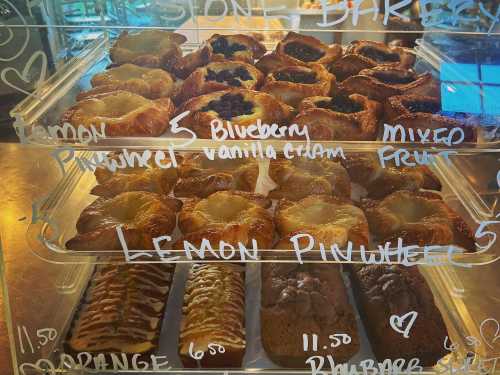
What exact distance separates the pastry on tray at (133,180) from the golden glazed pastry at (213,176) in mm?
55

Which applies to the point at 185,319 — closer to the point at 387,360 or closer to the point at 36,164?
the point at 387,360

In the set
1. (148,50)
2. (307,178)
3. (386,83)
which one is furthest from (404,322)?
(148,50)

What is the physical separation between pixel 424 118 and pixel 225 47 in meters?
0.85

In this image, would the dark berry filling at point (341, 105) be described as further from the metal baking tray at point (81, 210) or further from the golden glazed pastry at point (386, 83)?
the metal baking tray at point (81, 210)

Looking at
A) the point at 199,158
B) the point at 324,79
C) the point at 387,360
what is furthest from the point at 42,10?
the point at 387,360

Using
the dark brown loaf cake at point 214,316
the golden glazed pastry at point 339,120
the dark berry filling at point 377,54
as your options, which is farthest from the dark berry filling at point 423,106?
the dark brown loaf cake at point 214,316

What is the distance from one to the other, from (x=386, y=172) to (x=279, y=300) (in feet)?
2.17

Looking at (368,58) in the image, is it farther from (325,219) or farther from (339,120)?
(325,219)

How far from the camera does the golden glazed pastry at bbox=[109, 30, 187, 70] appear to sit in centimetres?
183

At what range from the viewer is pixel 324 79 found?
182cm

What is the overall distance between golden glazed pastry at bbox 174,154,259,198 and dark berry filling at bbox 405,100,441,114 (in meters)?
0.62

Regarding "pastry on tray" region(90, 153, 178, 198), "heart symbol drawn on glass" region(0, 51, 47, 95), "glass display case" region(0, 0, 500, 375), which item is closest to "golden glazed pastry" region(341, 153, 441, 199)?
"glass display case" region(0, 0, 500, 375)

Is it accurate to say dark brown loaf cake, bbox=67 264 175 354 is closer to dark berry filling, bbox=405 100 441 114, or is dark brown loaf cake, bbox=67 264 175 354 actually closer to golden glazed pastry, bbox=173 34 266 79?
golden glazed pastry, bbox=173 34 266 79

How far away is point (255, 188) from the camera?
75.1 inches
